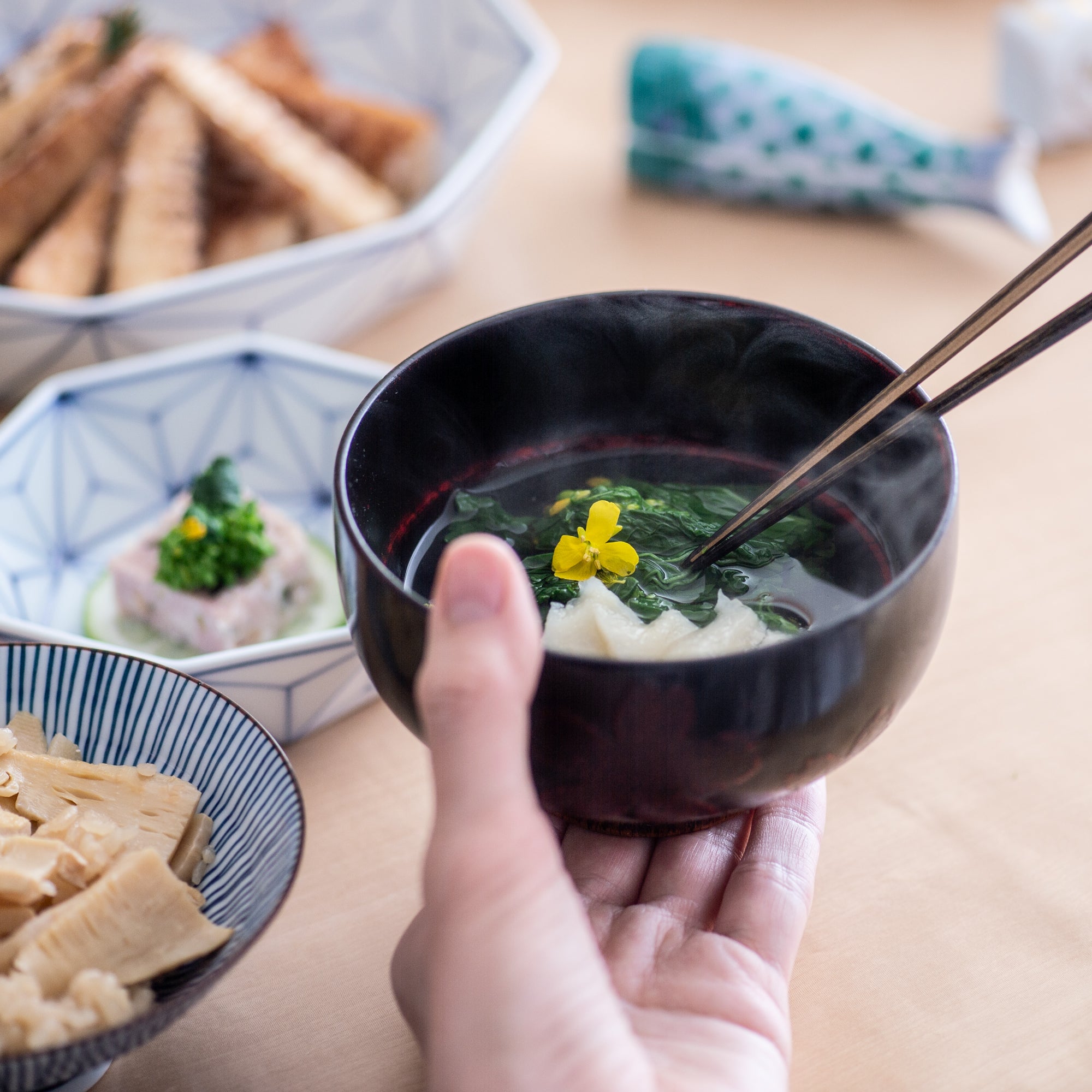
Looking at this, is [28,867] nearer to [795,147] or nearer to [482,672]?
[482,672]

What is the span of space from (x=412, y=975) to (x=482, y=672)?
235 millimetres

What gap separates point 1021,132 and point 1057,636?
3.08ft

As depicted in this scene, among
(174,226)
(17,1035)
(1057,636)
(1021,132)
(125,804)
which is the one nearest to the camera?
(17,1035)

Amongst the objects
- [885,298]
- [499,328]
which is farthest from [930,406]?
[885,298]

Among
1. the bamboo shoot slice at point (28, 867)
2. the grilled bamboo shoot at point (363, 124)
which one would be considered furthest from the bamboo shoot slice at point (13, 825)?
the grilled bamboo shoot at point (363, 124)

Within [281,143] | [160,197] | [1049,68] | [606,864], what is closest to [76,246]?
[160,197]

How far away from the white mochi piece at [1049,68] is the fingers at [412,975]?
4.67 feet

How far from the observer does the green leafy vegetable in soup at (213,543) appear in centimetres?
94

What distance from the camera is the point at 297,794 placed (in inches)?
24.1

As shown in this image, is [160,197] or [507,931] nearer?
[507,931]

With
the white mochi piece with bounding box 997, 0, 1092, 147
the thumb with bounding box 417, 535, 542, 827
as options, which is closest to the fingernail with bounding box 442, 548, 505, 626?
the thumb with bounding box 417, 535, 542, 827

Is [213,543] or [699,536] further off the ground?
[699,536]

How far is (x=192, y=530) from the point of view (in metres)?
0.95

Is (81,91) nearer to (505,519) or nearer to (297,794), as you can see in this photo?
(505,519)
